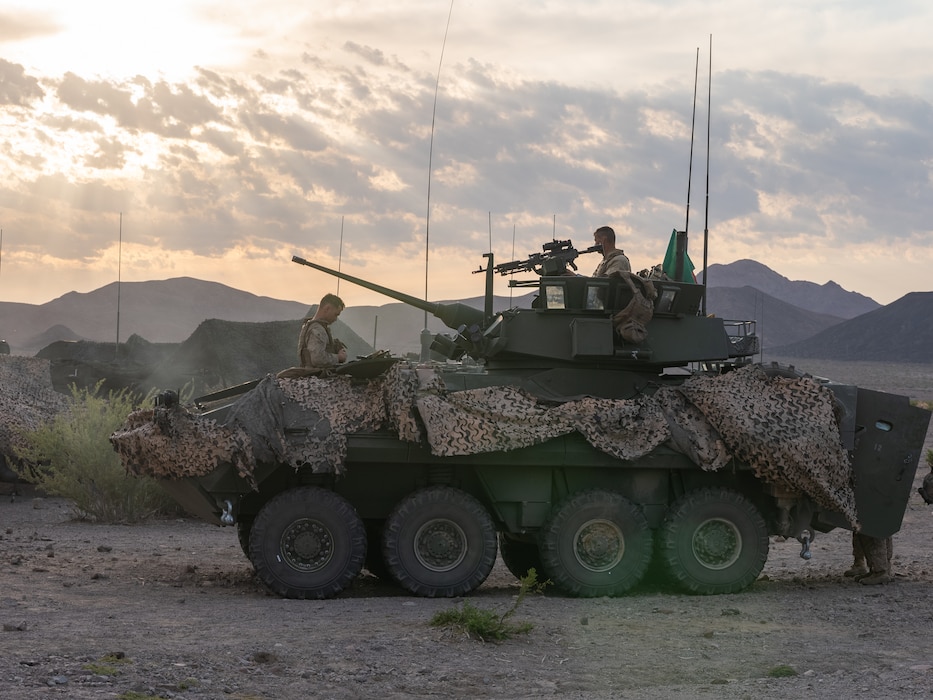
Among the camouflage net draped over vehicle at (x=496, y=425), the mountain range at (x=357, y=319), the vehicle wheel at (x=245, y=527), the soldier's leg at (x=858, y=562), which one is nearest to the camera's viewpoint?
the camouflage net draped over vehicle at (x=496, y=425)

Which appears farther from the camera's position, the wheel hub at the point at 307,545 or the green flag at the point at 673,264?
the green flag at the point at 673,264

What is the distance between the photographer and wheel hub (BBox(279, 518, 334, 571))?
35.7 ft

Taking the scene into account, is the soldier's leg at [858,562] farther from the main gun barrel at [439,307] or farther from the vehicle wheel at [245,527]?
the vehicle wheel at [245,527]

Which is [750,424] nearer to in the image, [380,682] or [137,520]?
[380,682]

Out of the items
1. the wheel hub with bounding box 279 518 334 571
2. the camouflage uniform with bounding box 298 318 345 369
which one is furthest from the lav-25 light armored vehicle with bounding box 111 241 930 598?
the camouflage uniform with bounding box 298 318 345 369

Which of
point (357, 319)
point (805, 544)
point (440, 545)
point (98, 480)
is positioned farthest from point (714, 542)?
point (357, 319)

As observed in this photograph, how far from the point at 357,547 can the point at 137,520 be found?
7134mm

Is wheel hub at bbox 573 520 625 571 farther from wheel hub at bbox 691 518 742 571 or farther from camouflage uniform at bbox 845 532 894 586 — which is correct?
camouflage uniform at bbox 845 532 894 586

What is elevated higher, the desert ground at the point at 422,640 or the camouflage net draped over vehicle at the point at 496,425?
the camouflage net draped over vehicle at the point at 496,425

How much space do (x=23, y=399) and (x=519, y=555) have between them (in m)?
11.5

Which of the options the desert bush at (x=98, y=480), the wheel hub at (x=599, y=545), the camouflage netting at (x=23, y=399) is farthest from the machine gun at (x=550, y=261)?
the camouflage netting at (x=23, y=399)

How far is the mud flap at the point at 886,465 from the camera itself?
39.6 ft

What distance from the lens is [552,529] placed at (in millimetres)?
11258

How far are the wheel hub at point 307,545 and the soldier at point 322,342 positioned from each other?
148 centimetres
